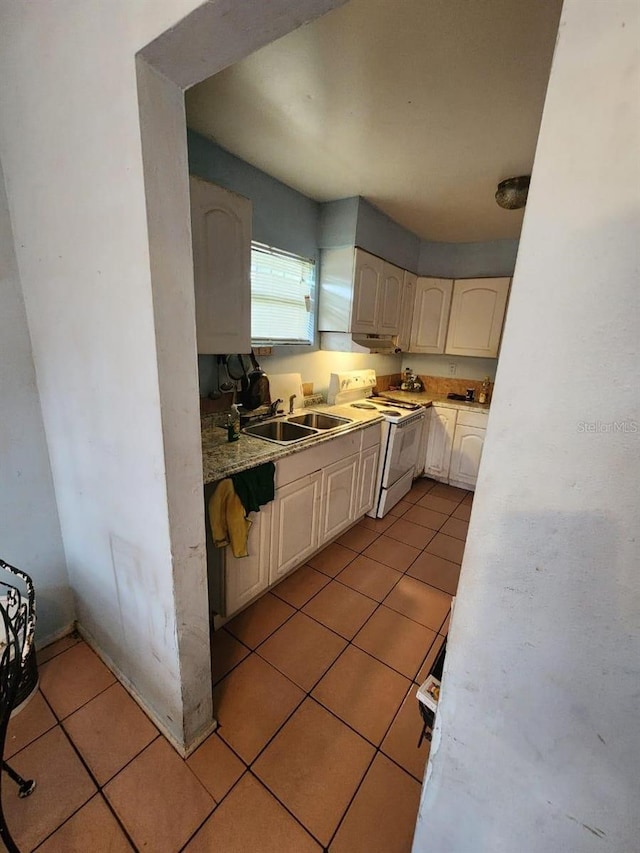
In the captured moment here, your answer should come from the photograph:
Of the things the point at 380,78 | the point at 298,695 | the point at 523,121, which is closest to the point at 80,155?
the point at 380,78

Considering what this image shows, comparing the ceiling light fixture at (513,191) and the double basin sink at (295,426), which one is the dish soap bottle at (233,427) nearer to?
the double basin sink at (295,426)

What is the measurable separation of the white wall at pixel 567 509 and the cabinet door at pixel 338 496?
66.4 inches

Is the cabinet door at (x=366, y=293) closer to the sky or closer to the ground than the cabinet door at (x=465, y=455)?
closer to the sky

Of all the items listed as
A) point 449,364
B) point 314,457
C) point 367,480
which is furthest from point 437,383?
point 314,457

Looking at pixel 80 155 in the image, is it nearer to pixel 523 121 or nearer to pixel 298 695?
pixel 523 121

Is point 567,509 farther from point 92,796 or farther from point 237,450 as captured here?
point 92,796

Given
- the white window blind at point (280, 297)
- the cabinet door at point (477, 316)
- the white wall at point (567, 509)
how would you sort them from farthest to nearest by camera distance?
the cabinet door at point (477, 316) < the white window blind at point (280, 297) < the white wall at point (567, 509)

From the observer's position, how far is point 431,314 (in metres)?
3.68

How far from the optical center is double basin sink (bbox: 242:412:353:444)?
230 cm

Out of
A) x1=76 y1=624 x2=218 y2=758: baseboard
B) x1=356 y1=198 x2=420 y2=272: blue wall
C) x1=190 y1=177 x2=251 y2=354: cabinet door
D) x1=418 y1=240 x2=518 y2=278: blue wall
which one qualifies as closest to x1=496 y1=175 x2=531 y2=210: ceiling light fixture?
x1=356 y1=198 x2=420 y2=272: blue wall

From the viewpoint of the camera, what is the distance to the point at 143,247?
880mm

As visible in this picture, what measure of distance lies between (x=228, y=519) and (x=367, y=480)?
1422mm

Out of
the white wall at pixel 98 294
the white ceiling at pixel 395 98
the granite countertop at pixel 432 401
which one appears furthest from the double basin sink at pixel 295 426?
the white ceiling at pixel 395 98

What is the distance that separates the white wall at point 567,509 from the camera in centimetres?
38
